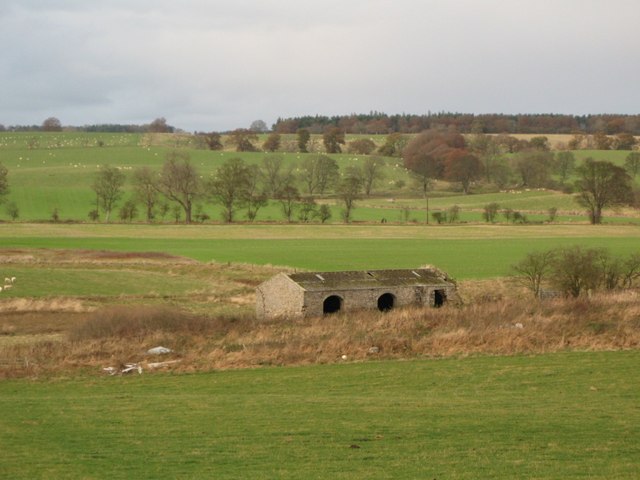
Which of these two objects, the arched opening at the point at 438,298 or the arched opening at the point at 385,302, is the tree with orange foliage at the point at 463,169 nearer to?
the arched opening at the point at 438,298

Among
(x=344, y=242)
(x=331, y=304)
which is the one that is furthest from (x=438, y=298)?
(x=344, y=242)

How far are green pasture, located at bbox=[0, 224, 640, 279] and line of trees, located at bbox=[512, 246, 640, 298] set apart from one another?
25.8 feet

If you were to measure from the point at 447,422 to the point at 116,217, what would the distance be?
9828cm

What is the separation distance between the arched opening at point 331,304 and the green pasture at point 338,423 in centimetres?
1470

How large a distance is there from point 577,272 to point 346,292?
40.3 feet

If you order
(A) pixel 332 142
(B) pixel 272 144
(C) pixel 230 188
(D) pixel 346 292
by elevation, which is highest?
(A) pixel 332 142

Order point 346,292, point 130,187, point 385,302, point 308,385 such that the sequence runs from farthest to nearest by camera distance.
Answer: point 130,187 < point 385,302 < point 346,292 < point 308,385

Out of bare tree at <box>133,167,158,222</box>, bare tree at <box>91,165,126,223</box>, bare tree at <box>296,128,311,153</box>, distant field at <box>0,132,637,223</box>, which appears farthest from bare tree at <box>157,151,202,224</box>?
bare tree at <box>296,128,311,153</box>

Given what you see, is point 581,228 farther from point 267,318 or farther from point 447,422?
point 447,422

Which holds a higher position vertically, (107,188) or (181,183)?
(181,183)

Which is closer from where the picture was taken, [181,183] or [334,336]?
[334,336]

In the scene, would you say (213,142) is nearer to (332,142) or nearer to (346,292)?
(332,142)

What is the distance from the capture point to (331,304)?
43094 mm

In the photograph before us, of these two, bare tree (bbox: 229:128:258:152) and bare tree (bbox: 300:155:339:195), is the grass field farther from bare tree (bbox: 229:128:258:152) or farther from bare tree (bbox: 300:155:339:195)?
bare tree (bbox: 229:128:258:152)
